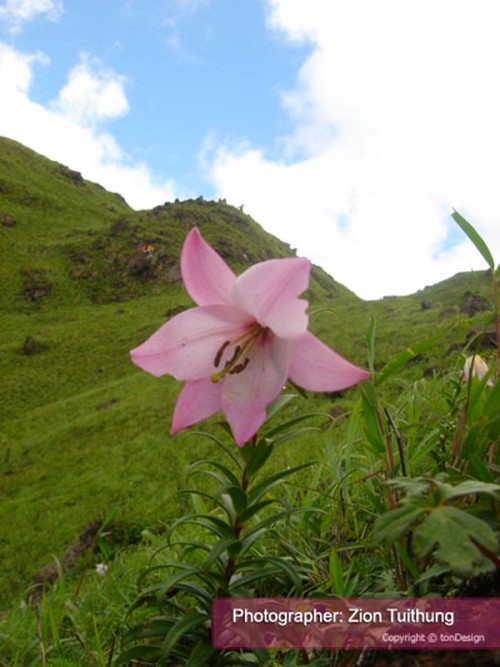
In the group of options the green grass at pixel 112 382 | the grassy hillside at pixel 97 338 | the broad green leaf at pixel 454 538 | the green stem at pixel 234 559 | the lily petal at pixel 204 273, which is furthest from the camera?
the grassy hillside at pixel 97 338

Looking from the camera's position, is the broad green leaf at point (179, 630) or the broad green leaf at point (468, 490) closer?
the broad green leaf at point (468, 490)

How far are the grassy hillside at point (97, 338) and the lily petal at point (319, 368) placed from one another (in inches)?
4.1

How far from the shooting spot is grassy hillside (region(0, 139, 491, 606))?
13711 millimetres

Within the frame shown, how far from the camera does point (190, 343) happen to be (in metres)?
0.92

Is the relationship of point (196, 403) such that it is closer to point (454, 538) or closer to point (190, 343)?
point (190, 343)

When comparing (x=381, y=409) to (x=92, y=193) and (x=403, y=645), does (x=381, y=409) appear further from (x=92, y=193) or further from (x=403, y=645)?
(x=92, y=193)

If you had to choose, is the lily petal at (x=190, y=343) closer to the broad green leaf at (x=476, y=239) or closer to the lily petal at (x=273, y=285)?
the lily petal at (x=273, y=285)

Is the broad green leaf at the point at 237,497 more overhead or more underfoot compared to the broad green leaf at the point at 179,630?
more overhead

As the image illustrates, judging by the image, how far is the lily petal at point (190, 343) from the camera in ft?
2.95

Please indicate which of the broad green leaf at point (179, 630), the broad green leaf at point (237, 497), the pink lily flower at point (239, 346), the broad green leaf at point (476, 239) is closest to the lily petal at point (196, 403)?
the pink lily flower at point (239, 346)

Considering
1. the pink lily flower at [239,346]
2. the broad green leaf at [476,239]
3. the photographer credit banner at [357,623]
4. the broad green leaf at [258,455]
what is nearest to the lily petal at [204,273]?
the pink lily flower at [239,346]

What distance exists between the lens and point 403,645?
773mm

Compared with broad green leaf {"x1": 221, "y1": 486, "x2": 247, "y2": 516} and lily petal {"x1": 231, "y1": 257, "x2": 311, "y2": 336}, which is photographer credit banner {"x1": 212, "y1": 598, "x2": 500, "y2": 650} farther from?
lily petal {"x1": 231, "y1": 257, "x2": 311, "y2": 336}

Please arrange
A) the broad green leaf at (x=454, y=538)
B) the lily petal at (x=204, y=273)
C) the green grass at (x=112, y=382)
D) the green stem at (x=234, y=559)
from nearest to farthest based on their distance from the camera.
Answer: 1. the broad green leaf at (x=454, y=538)
2. the lily petal at (x=204, y=273)
3. the green stem at (x=234, y=559)
4. the green grass at (x=112, y=382)
